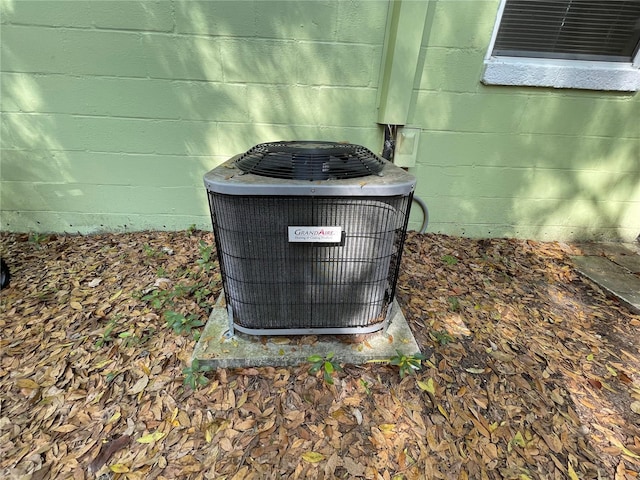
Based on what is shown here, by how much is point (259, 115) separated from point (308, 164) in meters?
1.39

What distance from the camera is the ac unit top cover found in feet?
4.21

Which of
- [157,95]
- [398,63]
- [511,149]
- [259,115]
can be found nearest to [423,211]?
[511,149]

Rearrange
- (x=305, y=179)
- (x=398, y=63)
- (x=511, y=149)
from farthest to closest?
(x=511, y=149)
(x=398, y=63)
(x=305, y=179)

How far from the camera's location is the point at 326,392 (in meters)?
1.48

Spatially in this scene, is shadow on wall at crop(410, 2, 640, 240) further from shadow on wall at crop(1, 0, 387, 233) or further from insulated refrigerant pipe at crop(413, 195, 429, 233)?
shadow on wall at crop(1, 0, 387, 233)

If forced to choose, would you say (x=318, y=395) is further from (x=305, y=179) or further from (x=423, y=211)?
(x=423, y=211)

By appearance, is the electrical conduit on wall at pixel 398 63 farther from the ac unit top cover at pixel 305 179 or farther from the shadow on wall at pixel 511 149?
the ac unit top cover at pixel 305 179

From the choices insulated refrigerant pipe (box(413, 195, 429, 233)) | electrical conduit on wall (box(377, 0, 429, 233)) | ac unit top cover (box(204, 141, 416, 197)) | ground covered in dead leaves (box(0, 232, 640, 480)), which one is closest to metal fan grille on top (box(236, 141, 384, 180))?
ac unit top cover (box(204, 141, 416, 197))

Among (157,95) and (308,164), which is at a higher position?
(157,95)

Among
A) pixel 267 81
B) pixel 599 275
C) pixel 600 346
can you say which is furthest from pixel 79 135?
pixel 599 275

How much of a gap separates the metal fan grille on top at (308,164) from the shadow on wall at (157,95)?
1178 mm

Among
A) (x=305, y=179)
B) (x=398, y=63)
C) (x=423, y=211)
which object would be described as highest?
(x=398, y=63)

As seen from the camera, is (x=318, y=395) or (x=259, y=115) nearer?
(x=318, y=395)

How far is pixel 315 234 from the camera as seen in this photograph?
1.39m
